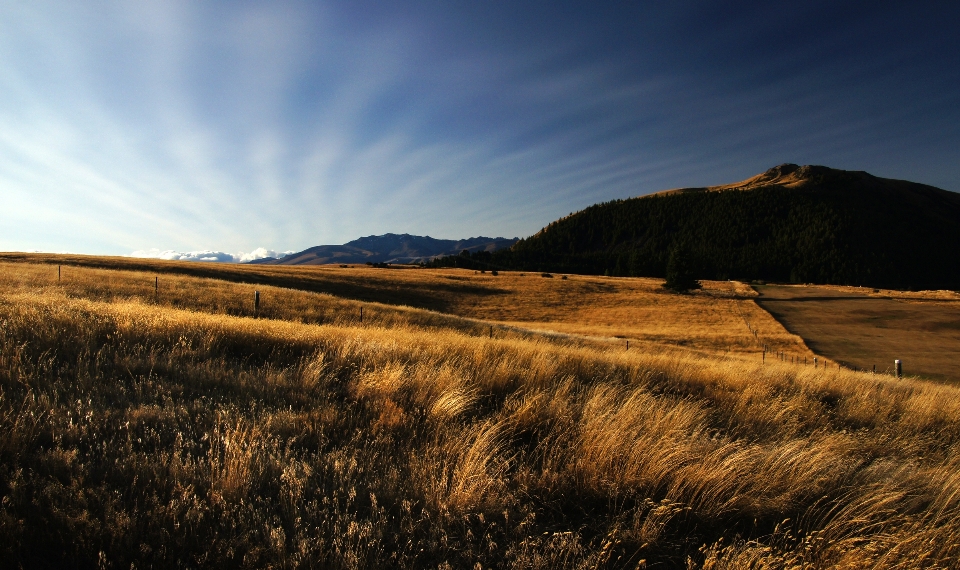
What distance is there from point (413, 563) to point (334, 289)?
45.5 m

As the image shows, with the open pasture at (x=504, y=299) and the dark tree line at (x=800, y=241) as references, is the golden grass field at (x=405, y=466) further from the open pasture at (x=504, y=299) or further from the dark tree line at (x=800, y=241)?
the dark tree line at (x=800, y=241)

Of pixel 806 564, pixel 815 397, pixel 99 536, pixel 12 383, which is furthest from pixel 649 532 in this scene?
pixel 815 397

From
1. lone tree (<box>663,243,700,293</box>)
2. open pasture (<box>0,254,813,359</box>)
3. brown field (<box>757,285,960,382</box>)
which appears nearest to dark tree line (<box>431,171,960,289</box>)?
lone tree (<box>663,243,700,293</box>)

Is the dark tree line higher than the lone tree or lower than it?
higher

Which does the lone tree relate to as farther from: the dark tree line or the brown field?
the dark tree line

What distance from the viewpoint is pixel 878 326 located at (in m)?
44.2

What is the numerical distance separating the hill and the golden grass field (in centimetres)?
10726

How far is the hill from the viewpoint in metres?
124

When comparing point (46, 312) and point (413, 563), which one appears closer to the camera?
point (413, 563)

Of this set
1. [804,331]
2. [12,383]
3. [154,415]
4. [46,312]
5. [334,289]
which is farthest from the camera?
[334,289]

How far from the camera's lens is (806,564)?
247cm

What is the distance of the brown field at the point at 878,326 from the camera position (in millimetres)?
29561

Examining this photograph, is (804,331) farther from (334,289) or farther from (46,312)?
(46,312)

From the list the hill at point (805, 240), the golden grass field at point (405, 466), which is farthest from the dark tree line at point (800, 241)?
the golden grass field at point (405, 466)
